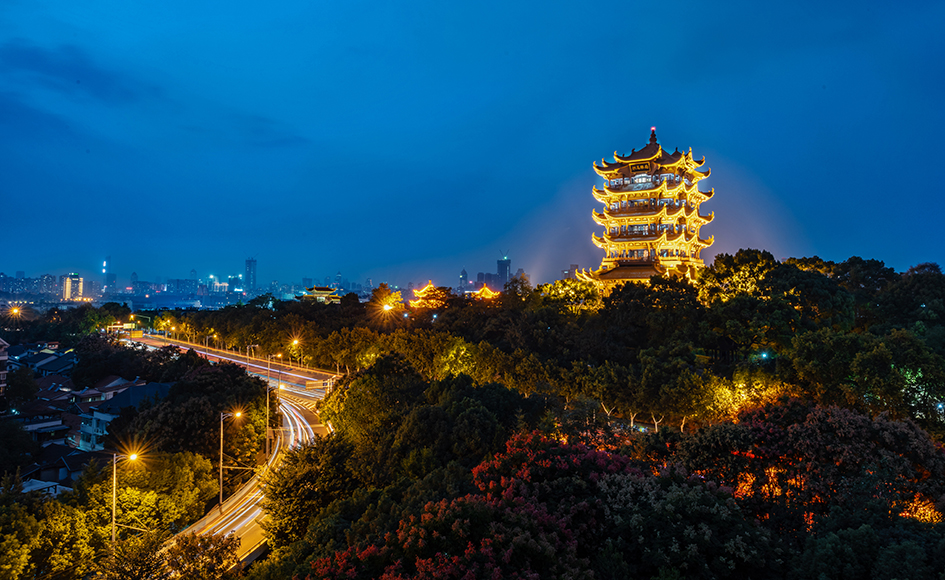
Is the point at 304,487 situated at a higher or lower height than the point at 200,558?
higher

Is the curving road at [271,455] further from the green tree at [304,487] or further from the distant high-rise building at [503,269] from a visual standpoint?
the distant high-rise building at [503,269]

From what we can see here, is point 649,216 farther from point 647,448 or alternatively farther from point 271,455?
point 271,455

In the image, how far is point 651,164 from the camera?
134ft

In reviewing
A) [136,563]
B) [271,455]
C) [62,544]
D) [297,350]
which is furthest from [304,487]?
[297,350]

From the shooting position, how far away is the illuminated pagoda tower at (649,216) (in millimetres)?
39062

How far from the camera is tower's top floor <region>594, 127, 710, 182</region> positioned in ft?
133

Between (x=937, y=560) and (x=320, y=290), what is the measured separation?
75.9m

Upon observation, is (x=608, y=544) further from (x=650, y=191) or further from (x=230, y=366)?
(x=650, y=191)

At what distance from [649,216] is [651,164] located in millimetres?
4305

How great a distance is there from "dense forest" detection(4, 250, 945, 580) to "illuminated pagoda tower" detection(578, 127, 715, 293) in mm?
6718

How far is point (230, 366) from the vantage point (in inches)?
1119

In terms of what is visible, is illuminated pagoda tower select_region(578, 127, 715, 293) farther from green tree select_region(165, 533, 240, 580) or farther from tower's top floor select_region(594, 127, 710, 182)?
green tree select_region(165, 533, 240, 580)

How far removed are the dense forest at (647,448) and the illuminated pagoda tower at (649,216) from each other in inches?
265

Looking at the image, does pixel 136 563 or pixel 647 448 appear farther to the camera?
pixel 647 448
